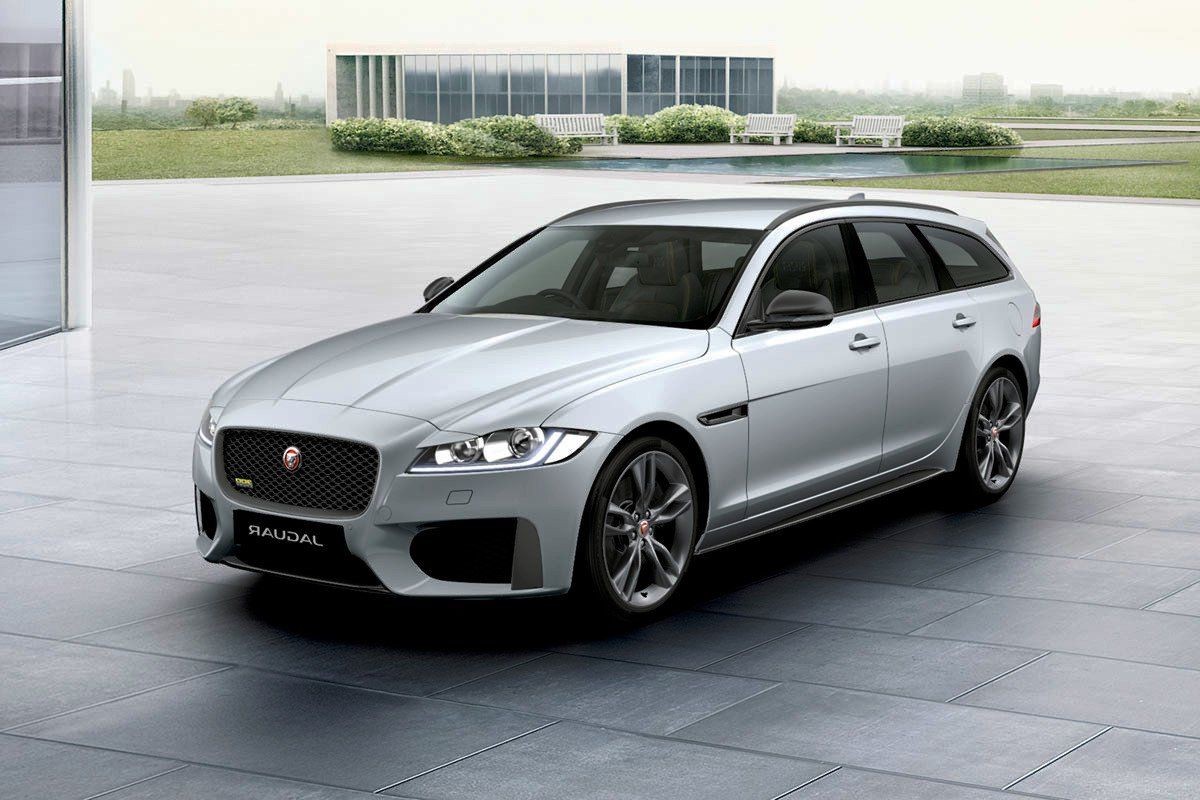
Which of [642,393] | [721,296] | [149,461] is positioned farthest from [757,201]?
[149,461]

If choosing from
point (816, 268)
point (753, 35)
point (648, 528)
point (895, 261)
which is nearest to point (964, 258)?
point (895, 261)

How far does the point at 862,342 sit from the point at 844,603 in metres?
1.32

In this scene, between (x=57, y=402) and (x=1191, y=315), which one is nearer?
(x=57, y=402)

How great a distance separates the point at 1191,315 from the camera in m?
16.5

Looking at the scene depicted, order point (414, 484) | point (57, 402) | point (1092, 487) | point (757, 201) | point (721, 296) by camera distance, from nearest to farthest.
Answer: point (414, 484) < point (721, 296) < point (757, 201) < point (1092, 487) < point (57, 402)

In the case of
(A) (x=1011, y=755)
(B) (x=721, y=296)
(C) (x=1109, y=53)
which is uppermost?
(C) (x=1109, y=53)

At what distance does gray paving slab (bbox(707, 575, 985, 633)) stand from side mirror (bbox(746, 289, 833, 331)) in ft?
3.52

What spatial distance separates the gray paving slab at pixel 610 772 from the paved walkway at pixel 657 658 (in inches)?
0.5

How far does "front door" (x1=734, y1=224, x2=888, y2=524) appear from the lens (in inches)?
272

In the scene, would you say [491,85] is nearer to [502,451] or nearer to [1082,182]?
[1082,182]

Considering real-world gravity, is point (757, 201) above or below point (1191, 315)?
above

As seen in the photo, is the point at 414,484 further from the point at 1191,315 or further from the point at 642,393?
the point at 1191,315

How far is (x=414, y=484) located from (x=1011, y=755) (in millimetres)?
2197

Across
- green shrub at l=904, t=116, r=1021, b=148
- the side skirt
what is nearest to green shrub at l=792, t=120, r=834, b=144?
green shrub at l=904, t=116, r=1021, b=148
